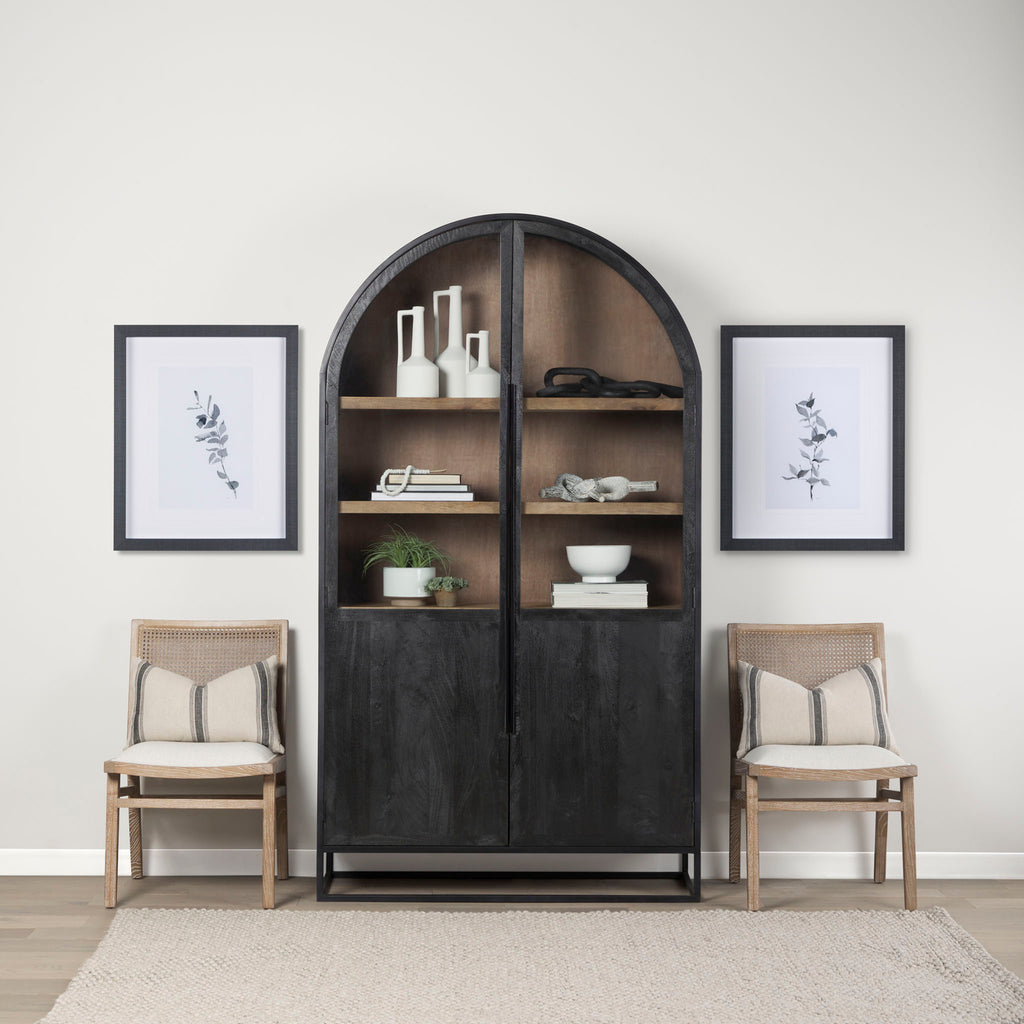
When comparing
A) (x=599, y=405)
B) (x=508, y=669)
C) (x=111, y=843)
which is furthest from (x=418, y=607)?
(x=111, y=843)

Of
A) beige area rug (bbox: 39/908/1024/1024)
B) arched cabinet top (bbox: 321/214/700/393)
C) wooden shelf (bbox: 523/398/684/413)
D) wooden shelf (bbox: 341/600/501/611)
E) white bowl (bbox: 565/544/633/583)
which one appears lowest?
beige area rug (bbox: 39/908/1024/1024)

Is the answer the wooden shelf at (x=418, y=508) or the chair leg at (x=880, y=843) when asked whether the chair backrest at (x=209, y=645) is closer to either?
the wooden shelf at (x=418, y=508)

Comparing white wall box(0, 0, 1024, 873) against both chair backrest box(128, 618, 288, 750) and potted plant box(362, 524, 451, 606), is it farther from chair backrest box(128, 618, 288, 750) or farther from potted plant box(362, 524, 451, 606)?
potted plant box(362, 524, 451, 606)

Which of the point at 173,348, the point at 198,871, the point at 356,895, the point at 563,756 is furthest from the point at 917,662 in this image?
the point at 173,348

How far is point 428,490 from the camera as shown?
3062 millimetres

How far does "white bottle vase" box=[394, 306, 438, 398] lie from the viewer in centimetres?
305

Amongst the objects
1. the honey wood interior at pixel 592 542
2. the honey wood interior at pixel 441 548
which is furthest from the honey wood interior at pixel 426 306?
the honey wood interior at pixel 592 542

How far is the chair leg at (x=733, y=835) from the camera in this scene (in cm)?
317

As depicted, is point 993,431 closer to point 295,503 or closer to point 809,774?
point 809,774

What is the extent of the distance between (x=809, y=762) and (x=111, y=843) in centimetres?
205

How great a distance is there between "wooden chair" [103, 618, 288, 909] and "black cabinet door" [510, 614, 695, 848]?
742 mm

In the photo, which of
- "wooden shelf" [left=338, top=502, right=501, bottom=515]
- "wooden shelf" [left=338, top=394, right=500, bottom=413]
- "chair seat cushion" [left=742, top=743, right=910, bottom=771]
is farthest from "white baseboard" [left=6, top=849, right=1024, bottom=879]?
"wooden shelf" [left=338, top=394, right=500, bottom=413]

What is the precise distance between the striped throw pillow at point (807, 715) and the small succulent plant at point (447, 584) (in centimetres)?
92

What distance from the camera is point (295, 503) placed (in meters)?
3.32
